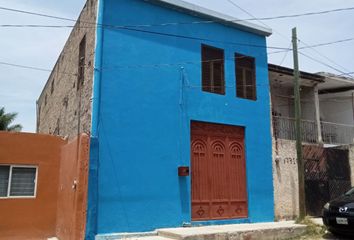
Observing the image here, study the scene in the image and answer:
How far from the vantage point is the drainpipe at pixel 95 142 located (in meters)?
9.40

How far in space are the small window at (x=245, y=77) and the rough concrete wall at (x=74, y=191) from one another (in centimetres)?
578

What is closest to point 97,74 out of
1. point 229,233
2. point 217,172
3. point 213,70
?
point 213,70

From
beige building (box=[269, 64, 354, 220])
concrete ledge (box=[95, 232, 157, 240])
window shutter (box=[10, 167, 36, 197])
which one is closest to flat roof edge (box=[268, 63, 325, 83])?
beige building (box=[269, 64, 354, 220])

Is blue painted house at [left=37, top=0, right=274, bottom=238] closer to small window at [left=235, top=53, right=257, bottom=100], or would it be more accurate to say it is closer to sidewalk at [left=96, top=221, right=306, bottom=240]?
small window at [left=235, top=53, right=257, bottom=100]

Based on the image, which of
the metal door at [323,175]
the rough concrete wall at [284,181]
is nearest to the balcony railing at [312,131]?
the rough concrete wall at [284,181]

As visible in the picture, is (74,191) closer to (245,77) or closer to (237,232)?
(237,232)

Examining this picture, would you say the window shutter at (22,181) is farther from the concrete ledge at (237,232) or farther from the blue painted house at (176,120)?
the concrete ledge at (237,232)

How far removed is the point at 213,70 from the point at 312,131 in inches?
267

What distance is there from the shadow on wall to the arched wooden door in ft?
11.9

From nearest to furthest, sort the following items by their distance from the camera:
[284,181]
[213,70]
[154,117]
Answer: [154,117]
[213,70]
[284,181]

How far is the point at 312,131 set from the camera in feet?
55.5

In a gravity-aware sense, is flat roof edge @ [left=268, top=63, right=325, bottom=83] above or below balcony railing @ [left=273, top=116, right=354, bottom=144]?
above

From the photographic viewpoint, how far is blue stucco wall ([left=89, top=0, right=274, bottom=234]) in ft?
33.0

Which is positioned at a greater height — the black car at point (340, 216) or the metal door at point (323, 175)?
the metal door at point (323, 175)
